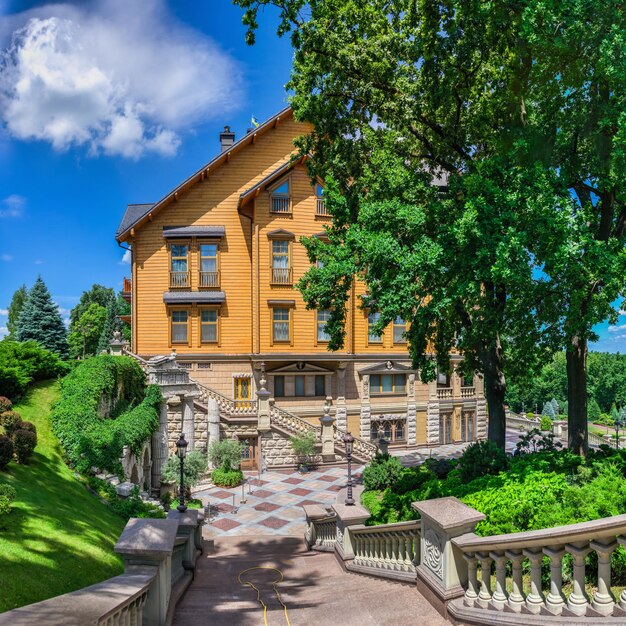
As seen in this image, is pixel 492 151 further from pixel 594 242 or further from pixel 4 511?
pixel 4 511

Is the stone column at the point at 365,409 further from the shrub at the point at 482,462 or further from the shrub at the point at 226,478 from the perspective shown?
the shrub at the point at 482,462

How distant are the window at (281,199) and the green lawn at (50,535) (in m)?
20.6

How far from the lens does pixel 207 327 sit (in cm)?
2927

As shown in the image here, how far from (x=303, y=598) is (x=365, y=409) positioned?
75.6ft

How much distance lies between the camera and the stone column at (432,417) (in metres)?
32.4

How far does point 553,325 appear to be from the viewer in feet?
42.4

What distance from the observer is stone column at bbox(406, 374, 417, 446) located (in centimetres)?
3178

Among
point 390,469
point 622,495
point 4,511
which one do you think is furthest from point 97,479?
point 622,495

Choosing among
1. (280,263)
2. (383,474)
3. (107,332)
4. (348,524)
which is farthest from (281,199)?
(107,332)

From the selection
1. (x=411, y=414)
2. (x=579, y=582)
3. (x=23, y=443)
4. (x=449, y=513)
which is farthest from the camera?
(x=411, y=414)

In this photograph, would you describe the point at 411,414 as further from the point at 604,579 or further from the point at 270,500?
the point at 604,579

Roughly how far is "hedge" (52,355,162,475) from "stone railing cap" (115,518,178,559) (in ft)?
27.3

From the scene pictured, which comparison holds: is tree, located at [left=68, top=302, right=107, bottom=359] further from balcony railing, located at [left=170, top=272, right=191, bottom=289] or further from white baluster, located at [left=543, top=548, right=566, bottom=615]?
white baluster, located at [left=543, top=548, right=566, bottom=615]

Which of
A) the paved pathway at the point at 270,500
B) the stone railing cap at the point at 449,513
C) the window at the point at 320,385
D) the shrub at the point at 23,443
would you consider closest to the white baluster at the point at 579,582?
the stone railing cap at the point at 449,513
